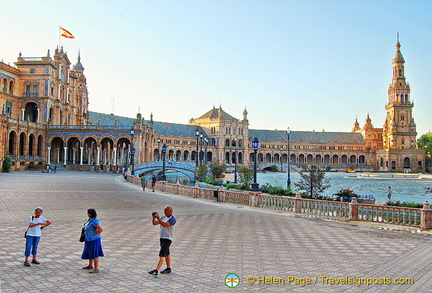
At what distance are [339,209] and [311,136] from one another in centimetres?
13974

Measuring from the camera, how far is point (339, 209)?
19.3 m

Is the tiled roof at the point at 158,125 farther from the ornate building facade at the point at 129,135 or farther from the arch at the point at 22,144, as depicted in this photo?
the arch at the point at 22,144

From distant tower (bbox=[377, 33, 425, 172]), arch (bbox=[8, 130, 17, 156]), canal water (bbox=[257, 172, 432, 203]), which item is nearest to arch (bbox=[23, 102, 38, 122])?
arch (bbox=[8, 130, 17, 156])

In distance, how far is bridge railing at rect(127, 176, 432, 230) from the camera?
659 inches

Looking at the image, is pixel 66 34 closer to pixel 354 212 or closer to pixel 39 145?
pixel 39 145

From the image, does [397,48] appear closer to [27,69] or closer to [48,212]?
[27,69]

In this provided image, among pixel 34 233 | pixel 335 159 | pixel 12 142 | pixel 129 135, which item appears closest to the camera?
pixel 34 233

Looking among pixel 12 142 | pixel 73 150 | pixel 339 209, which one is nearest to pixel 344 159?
pixel 73 150

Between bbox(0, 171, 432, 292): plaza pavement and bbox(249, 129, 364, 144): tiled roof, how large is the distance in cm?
13432

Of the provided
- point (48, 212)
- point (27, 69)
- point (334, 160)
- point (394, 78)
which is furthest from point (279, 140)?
point (48, 212)

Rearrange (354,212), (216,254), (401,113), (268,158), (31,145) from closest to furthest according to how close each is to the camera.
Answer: (216,254) < (354,212) < (31,145) < (401,113) < (268,158)

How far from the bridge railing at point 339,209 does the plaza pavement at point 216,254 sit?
1.35 metres

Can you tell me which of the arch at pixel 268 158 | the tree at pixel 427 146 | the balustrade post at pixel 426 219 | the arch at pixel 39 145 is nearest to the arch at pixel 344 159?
the tree at pixel 427 146

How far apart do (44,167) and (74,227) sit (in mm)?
52460
